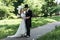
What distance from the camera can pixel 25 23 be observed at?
8.00 meters

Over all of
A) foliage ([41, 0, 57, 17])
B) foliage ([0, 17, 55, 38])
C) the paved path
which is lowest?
the paved path

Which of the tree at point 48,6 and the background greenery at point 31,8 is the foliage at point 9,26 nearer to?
the background greenery at point 31,8

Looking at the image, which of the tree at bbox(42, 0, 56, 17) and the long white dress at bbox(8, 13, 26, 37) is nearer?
the long white dress at bbox(8, 13, 26, 37)

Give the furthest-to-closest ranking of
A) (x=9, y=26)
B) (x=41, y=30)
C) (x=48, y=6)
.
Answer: (x=48, y=6)
(x=41, y=30)
(x=9, y=26)

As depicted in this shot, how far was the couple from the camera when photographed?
789cm

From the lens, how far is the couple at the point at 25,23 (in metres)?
7.89

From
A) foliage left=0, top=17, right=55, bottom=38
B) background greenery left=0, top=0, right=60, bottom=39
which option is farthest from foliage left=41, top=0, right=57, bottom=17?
foliage left=0, top=17, right=55, bottom=38

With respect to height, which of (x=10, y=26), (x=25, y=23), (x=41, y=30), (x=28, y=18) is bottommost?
(x=41, y=30)

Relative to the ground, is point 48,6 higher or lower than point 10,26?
higher

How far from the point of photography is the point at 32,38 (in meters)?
7.82

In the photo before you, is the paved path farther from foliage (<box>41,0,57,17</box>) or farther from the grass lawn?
foliage (<box>41,0,57,17</box>)

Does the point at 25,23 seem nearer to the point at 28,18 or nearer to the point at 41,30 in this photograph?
the point at 28,18

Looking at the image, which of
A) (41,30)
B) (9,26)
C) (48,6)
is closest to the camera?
(9,26)

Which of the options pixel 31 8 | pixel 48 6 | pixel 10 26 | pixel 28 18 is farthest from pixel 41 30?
pixel 28 18
